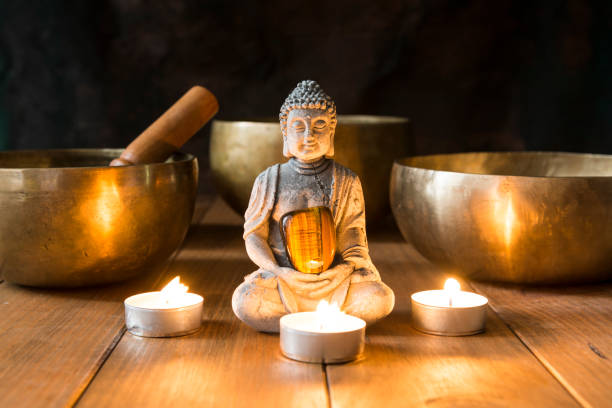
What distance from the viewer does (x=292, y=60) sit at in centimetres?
274

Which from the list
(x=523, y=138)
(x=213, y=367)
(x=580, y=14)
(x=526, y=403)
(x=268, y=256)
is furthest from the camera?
(x=523, y=138)

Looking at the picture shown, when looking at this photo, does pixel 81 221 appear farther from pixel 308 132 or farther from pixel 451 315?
pixel 451 315

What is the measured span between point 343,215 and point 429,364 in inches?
14.0

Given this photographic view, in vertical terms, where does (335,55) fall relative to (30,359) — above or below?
above

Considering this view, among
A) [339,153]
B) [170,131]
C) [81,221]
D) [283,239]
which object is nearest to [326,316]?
[283,239]

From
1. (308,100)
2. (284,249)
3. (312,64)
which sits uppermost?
(312,64)

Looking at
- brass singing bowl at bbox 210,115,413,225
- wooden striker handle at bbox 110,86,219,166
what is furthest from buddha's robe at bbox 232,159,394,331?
brass singing bowl at bbox 210,115,413,225

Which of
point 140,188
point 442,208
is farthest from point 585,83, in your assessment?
point 140,188

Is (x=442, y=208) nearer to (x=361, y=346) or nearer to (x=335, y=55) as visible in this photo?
(x=361, y=346)

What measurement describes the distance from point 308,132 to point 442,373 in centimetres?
50

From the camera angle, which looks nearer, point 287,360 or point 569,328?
point 287,360

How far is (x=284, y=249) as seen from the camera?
141 centimetres

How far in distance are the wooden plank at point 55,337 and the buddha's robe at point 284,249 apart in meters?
0.26

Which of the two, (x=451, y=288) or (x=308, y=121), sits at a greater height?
(x=308, y=121)
